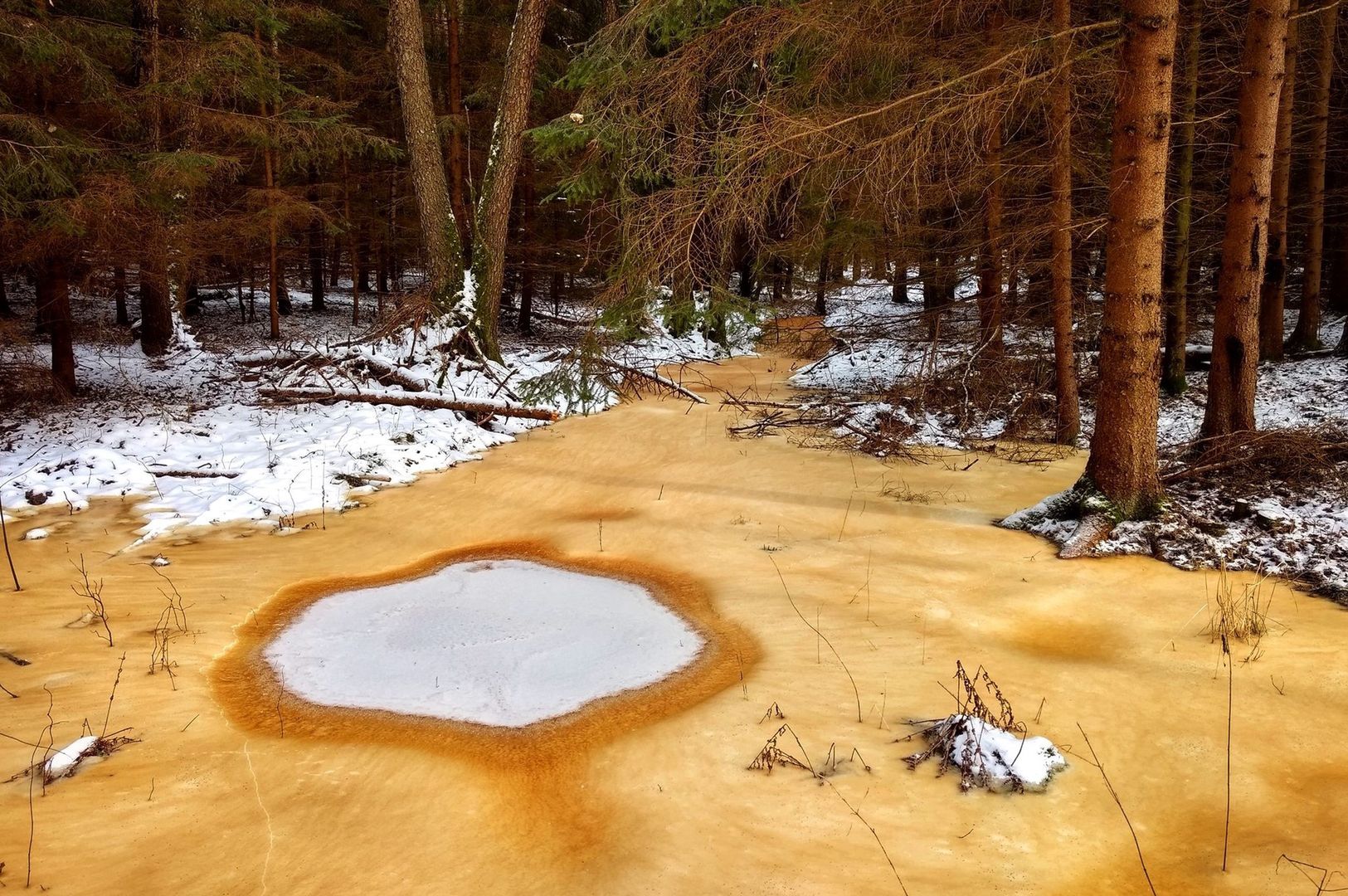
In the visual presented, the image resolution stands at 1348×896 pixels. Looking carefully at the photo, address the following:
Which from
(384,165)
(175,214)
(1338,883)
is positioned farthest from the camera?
(384,165)

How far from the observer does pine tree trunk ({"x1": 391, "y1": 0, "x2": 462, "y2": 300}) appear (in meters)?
13.5

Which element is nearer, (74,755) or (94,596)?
(74,755)

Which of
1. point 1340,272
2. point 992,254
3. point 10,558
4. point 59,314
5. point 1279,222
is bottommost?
point 10,558

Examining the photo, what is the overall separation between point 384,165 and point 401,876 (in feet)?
77.4

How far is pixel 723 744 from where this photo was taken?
4.30 m

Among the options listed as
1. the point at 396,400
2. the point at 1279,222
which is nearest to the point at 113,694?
the point at 396,400

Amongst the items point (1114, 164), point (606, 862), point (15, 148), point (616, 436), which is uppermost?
point (15, 148)

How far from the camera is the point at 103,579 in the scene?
6410mm

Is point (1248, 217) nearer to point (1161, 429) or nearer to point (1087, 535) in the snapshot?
point (1087, 535)

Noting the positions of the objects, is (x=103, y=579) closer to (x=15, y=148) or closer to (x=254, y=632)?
(x=254, y=632)

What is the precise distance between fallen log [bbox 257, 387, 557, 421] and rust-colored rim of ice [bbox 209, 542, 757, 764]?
238 inches

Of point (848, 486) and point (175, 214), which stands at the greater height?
point (175, 214)

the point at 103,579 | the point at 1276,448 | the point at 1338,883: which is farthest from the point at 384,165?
the point at 1338,883

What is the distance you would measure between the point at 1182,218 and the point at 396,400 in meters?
12.5
